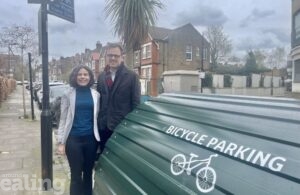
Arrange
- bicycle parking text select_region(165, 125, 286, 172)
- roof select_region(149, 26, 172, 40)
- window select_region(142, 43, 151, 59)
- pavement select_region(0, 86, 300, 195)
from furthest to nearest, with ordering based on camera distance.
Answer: roof select_region(149, 26, 172, 40) < window select_region(142, 43, 151, 59) < pavement select_region(0, 86, 300, 195) < bicycle parking text select_region(165, 125, 286, 172)

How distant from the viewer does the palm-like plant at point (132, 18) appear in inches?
425

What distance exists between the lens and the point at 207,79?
27.5m

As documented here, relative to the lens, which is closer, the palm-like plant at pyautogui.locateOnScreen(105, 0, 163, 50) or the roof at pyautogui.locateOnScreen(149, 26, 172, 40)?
the palm-like plant at pyautogui.locateOnScreen(105, 0, 163, 50)

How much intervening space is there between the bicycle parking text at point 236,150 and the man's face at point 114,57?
55.4 inches

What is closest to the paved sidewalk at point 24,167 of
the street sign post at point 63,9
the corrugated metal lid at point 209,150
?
the corrugated metal lid at point 209,150

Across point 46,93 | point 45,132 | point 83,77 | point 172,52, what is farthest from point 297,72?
point 83,77

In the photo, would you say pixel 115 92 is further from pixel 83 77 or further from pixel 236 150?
pixel 236 150

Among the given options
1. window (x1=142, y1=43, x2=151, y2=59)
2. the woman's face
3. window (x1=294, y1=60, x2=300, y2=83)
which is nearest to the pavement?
the woman's face

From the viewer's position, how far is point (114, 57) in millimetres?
3193

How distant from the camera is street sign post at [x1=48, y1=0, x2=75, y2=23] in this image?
13.8 ft

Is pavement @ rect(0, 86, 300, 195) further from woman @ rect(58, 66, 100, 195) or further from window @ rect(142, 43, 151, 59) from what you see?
window @ rect(142, 43, 151, 59)

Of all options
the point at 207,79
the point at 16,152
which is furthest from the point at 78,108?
the point at 207,79

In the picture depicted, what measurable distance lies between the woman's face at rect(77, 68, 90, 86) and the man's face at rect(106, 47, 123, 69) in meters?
0.24

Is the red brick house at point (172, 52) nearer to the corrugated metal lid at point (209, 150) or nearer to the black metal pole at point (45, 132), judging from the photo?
the black metal pole at point (45, 132)
